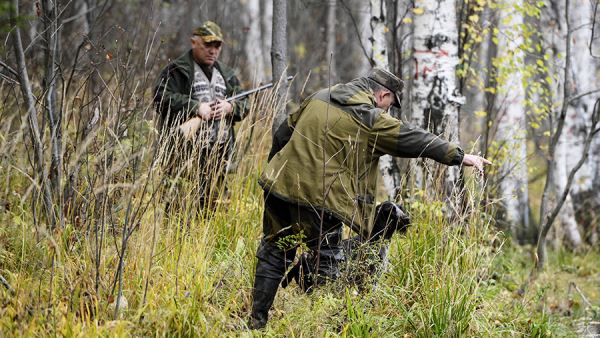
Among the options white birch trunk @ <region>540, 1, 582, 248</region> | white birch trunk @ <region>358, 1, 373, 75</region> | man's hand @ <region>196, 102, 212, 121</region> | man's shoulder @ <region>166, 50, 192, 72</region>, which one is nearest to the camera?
man's hand @ <region>196, 102, 212, 121</region>

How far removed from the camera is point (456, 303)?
4609 millimetres

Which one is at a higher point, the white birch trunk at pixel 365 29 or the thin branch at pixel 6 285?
the white birch trunk at pixel 365 29

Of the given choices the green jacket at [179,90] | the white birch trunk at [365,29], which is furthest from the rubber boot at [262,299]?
the white birch trunk at [365,29]

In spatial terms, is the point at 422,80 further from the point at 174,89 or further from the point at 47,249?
the point at 47,249

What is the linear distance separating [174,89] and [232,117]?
0.54 metres

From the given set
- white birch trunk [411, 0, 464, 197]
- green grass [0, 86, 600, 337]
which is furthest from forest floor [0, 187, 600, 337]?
white birch trunk [411, 0, 464, 197]

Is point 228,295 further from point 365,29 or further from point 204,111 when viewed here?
point 365,29

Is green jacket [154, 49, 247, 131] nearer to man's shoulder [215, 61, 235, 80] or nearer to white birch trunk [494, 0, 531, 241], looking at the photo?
man's shoulder [215, 61, 235, 80]

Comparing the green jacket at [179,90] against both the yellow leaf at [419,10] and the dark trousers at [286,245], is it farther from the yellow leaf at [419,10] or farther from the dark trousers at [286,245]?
the dark trousers at [286,245]

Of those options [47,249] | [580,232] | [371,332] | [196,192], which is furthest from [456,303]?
[580,232]

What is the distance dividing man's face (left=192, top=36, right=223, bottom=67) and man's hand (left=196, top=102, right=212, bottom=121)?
50cm

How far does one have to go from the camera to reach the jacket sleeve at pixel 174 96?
632 centimetres

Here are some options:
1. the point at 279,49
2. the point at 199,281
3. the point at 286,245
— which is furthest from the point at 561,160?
the point at 199,281

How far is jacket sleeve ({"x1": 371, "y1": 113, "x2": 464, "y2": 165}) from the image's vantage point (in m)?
4.47
